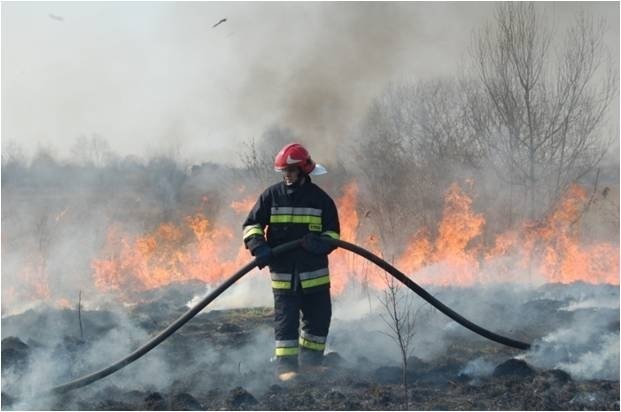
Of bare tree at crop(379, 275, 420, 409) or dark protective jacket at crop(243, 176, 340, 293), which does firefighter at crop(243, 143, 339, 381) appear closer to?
dark protective jacket at crop(243, 176, 340, 293)

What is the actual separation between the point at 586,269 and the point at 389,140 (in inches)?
249

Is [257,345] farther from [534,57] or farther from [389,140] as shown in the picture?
[389,140]

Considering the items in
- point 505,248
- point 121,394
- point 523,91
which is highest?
point 523,91

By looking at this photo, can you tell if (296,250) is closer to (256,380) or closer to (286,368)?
(286,368)

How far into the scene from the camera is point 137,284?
42.8ft

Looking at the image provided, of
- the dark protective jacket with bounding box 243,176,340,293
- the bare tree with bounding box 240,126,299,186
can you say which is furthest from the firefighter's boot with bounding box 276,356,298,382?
the bare tree with bounding box 240,126,299,186

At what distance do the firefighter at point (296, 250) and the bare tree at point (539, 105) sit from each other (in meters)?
9.83

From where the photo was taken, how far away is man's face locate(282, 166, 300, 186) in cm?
620

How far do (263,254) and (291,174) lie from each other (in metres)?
0.75

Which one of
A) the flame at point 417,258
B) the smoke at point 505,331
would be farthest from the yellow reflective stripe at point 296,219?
the flame at point 417,258

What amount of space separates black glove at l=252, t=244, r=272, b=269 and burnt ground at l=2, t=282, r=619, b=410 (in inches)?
40.3

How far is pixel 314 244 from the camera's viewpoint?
19.9ft

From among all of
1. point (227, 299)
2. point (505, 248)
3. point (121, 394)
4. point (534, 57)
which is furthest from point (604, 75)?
point (121, 394)

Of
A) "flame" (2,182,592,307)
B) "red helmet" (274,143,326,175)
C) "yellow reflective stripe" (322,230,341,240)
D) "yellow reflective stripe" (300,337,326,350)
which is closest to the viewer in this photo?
"red helmet" (274,143,326,175)
